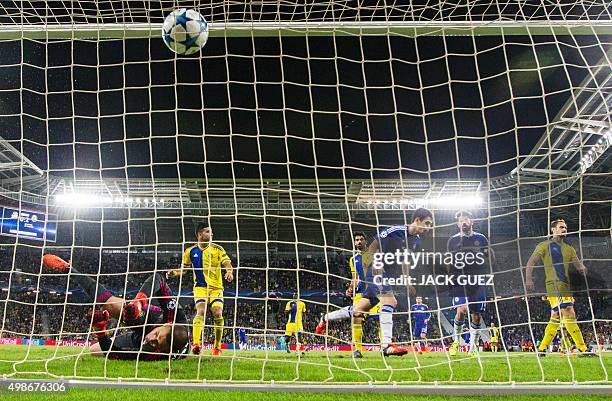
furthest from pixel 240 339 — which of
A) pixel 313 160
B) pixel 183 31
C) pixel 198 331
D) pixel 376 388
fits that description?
pixel 376 388

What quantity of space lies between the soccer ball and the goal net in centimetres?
40

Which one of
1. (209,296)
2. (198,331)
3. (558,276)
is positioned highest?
(558,276)

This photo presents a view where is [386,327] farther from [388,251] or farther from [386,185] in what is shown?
[386,185]

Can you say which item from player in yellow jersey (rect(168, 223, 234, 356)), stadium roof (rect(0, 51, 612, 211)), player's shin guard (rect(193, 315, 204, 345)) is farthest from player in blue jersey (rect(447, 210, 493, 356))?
stadium roof (rect(0, 51, 612, 211))

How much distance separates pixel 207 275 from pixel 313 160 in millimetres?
5791

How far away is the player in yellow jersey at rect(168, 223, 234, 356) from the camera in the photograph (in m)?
4.73

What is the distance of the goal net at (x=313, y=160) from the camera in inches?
157

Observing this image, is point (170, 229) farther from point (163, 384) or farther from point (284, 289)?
point (163, 384)

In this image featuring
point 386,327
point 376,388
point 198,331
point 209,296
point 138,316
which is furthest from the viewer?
point 386,327

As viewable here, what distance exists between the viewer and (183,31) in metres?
3.57

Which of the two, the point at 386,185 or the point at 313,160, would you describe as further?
the point at 386,185

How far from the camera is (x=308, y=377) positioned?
3336 mm

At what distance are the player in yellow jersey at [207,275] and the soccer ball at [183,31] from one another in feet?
5.70

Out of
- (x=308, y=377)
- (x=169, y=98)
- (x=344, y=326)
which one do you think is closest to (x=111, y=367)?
(x=308, y=377)
